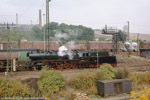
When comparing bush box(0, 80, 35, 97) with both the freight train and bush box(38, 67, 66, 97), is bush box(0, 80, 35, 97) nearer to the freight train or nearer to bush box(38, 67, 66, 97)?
bush box(38, 67, 66, 97)

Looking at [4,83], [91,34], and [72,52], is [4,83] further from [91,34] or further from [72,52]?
[91,34]

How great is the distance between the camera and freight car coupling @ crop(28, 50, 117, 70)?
16391mm

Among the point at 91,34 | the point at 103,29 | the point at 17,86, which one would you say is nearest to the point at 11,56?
the point at 17,86

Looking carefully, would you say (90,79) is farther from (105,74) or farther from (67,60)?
(67,60)

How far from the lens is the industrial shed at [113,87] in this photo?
9.81m

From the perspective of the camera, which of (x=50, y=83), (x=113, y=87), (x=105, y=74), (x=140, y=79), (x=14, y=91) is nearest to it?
(x=14, y=91)

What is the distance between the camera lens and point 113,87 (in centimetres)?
1005

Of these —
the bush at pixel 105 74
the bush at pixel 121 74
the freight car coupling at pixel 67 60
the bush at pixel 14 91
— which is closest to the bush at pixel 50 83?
the bush at pixel 14 91

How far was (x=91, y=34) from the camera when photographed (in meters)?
67.1

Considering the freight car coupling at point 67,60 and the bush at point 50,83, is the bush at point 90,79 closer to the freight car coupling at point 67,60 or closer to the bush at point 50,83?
the bush at point 50,83

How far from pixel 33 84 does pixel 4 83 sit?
213 centimetres

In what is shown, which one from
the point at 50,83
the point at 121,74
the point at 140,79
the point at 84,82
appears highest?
the point at 121,74

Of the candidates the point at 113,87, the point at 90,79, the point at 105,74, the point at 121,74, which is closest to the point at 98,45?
the point at 121,74

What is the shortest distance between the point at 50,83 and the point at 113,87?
4.35m
